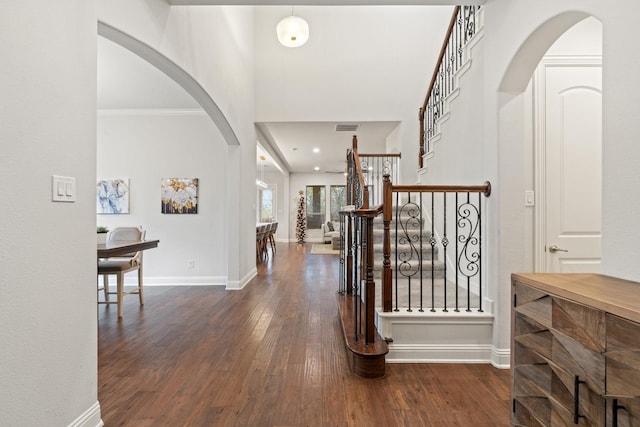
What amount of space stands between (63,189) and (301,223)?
35.2ft

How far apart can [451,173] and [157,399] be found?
333cm

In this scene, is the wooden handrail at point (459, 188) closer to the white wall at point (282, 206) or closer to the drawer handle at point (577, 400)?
the drawer handle at point (577, 400)

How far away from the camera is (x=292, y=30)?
4.52 m

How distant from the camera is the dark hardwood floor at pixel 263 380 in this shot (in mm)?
1752

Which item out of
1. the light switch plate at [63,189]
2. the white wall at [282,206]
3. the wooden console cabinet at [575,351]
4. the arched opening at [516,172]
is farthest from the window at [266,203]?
the wooden console cabinet at [575,351]

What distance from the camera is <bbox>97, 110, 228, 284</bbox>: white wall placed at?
193 inches

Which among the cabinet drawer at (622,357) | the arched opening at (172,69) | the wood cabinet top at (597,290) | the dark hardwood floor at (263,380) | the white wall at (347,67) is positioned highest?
the white wall at (347,67)

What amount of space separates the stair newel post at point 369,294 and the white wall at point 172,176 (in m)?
3.25

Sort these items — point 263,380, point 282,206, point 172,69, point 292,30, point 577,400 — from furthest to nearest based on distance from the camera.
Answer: point 282,206
point 292,30
point 172,69
point 263,380
point 577,400

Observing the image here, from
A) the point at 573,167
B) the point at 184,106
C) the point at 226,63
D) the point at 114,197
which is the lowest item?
the point at 114,197

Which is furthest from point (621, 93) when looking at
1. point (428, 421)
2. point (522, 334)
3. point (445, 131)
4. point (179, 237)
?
point (179, 237)

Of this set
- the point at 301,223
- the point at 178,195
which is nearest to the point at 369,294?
the point at 178,195

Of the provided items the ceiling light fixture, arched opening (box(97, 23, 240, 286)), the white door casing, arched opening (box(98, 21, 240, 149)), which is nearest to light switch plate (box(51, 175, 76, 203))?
arched opening (box(98, 21, 240, 149))

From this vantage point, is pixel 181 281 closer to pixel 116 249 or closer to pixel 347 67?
pixel 116 249
